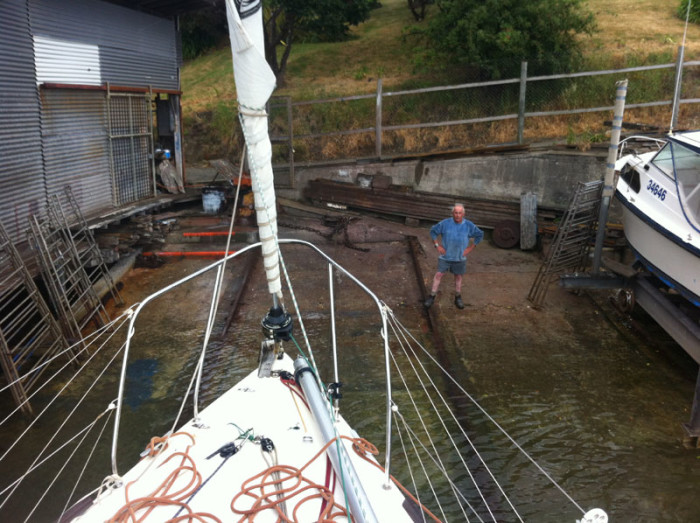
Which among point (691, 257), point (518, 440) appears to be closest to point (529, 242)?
point (691, 257)

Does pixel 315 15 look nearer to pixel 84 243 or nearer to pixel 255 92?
pixel 84 243

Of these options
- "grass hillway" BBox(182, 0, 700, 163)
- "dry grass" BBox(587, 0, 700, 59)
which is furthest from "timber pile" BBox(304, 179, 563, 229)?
"dry grass" BBox(587, 0, 700, 59)

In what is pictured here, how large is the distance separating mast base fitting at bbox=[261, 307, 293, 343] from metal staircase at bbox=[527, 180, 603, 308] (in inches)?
208

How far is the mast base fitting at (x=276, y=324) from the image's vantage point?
4941 millimetres

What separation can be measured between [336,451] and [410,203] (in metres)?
10.0

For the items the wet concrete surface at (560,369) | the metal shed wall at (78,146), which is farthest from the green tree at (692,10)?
the metal shed wall at (78,146)

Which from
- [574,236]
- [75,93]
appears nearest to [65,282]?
[75,93]

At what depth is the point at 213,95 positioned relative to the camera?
71.7 ft

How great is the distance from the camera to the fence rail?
46.5 feet

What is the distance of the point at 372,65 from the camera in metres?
21.5

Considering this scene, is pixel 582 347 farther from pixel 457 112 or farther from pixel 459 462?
pixel 457 112

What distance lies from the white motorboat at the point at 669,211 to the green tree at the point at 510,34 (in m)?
6.95

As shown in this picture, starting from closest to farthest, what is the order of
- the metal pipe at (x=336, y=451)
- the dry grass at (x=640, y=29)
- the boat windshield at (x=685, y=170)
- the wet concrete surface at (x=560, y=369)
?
the metal pipe at (x=336, y=451) → the wet concrete surface at (x=560, y=369) → the boat windshield at (x=685, y=170) → the dry grass at (x=640, y=29)

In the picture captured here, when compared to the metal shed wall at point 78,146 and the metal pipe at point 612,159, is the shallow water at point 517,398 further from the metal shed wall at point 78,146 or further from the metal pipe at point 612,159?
the metal shed wall at point 78,146
